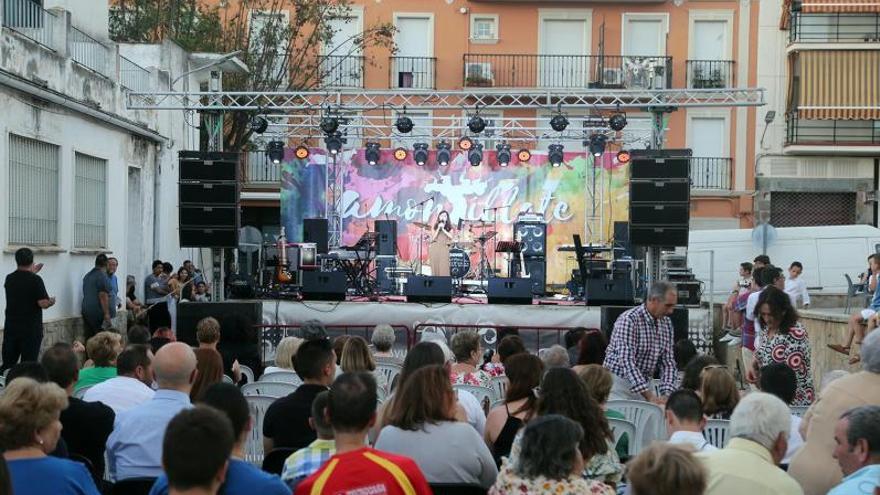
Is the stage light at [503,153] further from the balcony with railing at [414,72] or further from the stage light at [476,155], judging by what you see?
the balcony with railing at [414,72]

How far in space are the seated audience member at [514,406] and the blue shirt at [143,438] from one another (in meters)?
1.50

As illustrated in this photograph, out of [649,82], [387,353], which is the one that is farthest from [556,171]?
[387,353]

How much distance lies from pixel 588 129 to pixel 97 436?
17834mm

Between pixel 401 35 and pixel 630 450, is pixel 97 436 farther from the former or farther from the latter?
pixel 401 35

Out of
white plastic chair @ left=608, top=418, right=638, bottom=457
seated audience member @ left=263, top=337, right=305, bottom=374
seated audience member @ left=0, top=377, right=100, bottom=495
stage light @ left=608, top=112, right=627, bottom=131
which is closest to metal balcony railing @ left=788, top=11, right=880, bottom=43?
stage light @ left=608, top=112, right=627, bottom=131

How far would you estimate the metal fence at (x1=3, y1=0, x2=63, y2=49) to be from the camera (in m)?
14.8

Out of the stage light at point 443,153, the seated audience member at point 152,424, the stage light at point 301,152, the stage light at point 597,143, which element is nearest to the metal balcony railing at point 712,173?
the stage light at point 443,153

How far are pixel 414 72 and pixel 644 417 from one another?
25.8 metres

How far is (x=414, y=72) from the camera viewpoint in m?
32.4

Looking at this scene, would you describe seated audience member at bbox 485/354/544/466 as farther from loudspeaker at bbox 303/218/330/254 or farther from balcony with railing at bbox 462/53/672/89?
balcony with railing at bbox 462/53/672/89

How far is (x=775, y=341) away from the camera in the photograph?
328 inches

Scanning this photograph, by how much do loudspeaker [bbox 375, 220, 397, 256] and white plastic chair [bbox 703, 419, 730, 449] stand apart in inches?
640

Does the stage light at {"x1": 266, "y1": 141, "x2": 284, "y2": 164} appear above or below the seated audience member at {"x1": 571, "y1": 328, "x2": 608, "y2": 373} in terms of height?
above

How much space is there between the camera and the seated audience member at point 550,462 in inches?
167
